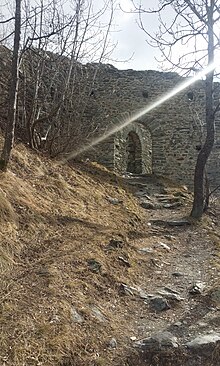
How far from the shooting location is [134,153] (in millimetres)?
12992

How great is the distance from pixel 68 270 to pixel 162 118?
9.92m

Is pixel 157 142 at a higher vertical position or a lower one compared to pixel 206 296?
higher

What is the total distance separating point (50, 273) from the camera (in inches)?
149

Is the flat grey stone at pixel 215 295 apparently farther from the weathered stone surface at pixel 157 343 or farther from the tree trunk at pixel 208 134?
the tree trunk at pixel 208 134

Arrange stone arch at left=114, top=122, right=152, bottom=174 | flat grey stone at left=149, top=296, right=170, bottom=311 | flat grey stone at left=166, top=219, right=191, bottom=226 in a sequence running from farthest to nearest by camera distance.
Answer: stone arch at left=114, top=122, right=152, bottom=174 < flat grey stone at left=166, top=219, right=191, bottom=226 < flat grey stone at left=149, top=296, right=170, bottom=311

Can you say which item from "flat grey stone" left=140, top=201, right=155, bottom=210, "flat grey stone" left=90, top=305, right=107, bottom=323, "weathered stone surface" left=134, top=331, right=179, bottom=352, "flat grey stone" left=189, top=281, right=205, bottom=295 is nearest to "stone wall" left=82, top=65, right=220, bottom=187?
"flat grey stone" left=140, top=201, right=155, bottom=210

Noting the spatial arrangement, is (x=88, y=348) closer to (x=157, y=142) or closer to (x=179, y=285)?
(x=179, y=285)

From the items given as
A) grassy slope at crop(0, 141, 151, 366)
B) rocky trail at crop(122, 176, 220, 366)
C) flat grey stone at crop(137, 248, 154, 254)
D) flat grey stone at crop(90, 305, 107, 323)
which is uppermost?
grassy slope at crop(0, 141, 151, 366)

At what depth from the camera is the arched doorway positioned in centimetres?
1277

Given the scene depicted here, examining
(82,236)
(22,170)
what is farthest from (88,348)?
(22,170)

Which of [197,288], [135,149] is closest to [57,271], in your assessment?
[197,288]

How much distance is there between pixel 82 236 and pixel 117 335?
1849 millimetres

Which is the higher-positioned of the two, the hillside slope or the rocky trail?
the hillside slope

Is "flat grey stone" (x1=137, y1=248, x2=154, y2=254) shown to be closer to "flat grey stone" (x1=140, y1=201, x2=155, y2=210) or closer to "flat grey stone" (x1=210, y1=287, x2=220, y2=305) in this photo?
"flat grey stone" (x1=210, y1=287, x2=220, y2=305)
